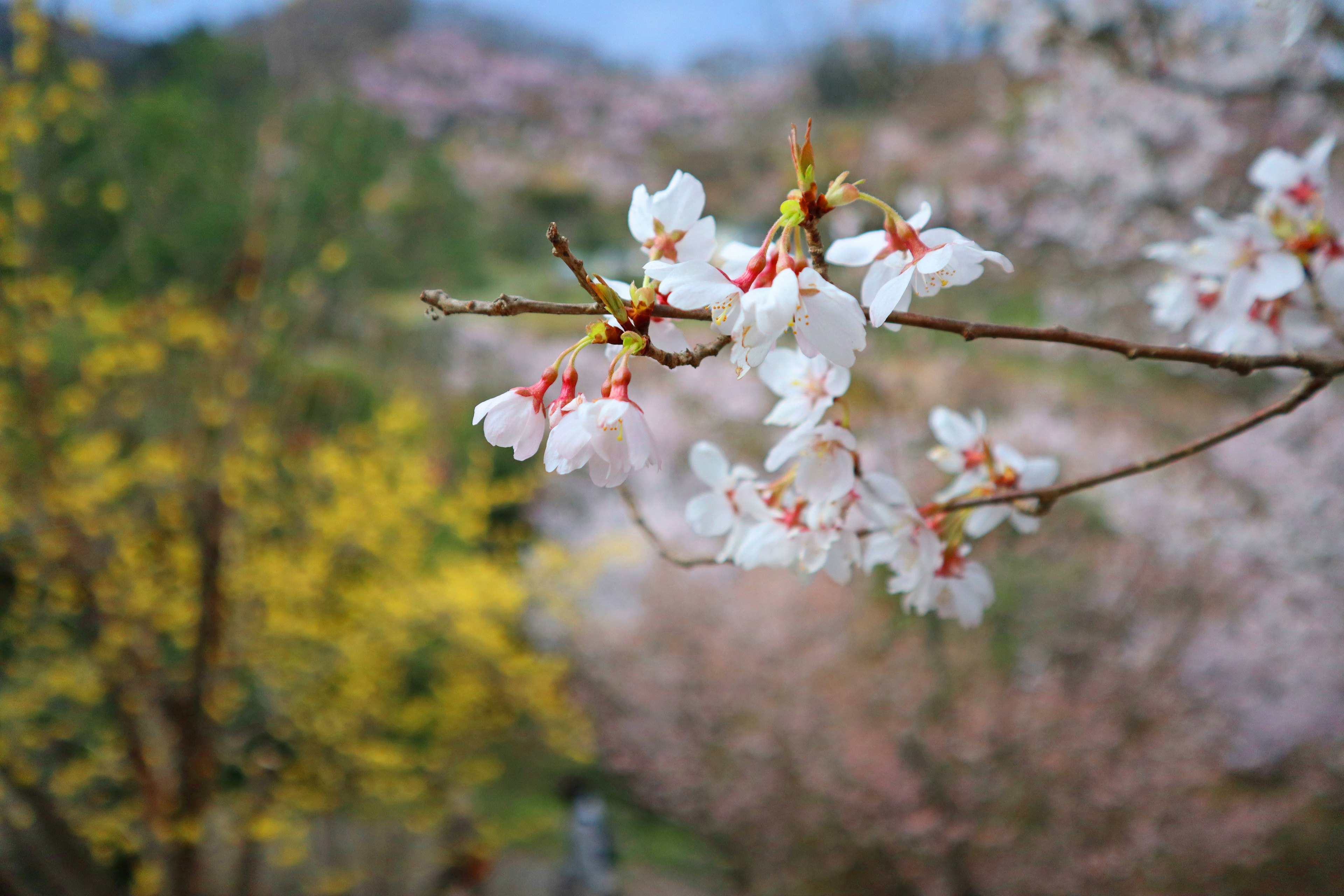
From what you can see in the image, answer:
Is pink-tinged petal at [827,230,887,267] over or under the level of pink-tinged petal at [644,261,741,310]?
over

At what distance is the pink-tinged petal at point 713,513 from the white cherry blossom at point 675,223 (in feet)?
0.67

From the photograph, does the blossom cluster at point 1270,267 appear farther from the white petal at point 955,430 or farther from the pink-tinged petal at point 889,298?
the pink-tinged petal at point 889,298

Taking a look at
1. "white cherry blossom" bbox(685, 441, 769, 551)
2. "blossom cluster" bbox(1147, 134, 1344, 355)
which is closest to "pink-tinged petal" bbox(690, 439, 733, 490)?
"white cherry blossom" bbox(685, 441, 769, 551)

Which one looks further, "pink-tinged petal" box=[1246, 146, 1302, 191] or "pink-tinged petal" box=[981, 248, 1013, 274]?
"pink-tinged petal" box=[1246, 146, 1302, 191]

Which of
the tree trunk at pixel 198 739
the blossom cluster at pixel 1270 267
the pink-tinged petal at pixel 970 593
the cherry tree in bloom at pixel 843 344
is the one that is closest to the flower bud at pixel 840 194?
the cherry tree in bloom at pixel 843 344

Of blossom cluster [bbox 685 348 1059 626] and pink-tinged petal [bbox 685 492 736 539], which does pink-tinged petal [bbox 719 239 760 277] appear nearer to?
blossom cluster [bbox 685 348 1059 626]

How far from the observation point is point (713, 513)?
0.65 meters

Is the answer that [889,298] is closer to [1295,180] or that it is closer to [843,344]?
[843,344]

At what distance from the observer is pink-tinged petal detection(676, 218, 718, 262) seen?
0.53 metres

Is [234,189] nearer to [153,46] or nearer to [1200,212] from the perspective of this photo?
[153,46]

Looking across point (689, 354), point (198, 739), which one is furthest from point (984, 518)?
point (198, 739)

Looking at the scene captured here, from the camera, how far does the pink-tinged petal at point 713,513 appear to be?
25.5 inches

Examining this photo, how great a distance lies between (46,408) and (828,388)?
2565mm

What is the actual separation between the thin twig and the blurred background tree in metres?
2.18
